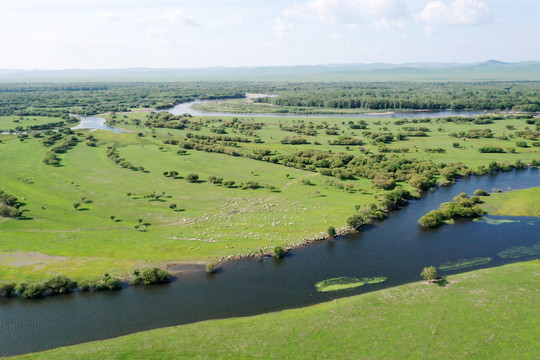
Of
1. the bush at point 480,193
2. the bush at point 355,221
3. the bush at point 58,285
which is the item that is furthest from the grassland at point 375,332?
the bush at point 480,193

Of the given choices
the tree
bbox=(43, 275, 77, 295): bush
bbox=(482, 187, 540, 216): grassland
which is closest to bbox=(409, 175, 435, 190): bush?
bbox=(482, 187, 540, 216): grassland

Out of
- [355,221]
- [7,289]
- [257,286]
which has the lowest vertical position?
[257,286]

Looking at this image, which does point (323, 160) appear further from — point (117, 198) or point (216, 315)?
point (216, 315)

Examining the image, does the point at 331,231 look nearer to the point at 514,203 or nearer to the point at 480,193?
the point at 480,193

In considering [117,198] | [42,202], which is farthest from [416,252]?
[42,202]

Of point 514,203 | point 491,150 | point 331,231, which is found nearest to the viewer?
point 331,231

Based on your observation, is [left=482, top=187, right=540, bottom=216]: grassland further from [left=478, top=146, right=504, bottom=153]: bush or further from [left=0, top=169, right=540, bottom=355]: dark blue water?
[left=478, top=146, right=504, bottom=153]: bush

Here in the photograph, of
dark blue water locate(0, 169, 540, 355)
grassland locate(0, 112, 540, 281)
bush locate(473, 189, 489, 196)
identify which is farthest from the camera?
bush locate(473, 189, 489, 196)

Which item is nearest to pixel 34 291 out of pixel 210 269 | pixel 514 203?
pixel 210 269
